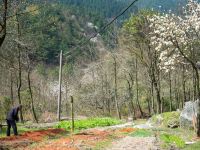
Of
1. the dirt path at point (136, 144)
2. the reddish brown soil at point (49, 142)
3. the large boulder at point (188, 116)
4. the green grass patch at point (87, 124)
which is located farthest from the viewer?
the green grass patch at point (87, 124)

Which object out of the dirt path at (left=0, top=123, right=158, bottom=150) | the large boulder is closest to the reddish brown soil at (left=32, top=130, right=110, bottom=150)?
the dirt path at (left=0, top=123, right=158, bottom=150)

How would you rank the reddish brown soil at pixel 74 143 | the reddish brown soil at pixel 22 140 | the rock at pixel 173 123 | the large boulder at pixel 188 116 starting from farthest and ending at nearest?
the rock at pixel 173 123 → the large boulder at pixel 188 116 → the reddish brown soil at pixel 22 140 → the reddish brown soil at pixel 74 143

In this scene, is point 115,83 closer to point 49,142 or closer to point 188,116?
point 188,116

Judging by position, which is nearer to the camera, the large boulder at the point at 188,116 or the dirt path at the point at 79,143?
the dirt path at the point at 79,143

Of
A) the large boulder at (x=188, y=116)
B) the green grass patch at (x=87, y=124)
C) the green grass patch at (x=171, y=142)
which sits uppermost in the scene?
the large boulder at (x=188, y=116)

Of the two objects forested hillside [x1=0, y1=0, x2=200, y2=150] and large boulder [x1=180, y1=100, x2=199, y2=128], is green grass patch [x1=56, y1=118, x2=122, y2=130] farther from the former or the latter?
large boulder [x1=180, y1=100, x2=199, y2=128]

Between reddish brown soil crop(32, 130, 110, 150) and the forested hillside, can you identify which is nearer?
reddish brown soil crop(32, 130, 110, 150)

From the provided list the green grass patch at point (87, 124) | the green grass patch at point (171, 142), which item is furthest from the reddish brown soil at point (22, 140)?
the green grass patch at point (87, 124)

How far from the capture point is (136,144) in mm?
20391

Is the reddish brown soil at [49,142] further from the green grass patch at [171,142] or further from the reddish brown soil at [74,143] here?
the green grass patch at [171,142]

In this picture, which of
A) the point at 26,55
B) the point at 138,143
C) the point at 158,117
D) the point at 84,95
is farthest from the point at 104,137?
the point at 84,95

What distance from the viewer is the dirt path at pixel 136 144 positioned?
63.5 ft

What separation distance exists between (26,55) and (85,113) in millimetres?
26199

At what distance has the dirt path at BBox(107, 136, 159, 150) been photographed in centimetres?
1936
